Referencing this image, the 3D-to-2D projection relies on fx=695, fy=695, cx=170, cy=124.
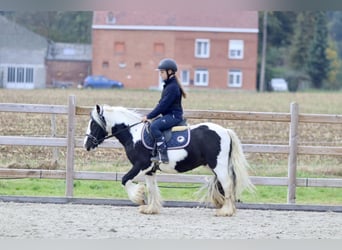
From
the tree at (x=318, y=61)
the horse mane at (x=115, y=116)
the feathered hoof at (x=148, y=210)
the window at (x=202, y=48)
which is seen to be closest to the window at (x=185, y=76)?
the window at (x=202, y=48)

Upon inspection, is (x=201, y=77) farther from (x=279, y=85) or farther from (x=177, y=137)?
(x=177, y=137)

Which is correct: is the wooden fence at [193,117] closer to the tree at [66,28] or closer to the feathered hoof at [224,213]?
the feathered hoof at [224,213]

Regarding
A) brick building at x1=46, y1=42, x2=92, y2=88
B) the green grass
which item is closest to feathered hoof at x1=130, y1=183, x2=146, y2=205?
the green grass

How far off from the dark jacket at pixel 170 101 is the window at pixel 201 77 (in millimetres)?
41295

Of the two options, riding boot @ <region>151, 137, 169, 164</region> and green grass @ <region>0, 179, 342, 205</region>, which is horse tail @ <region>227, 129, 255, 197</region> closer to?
riding boot @ <region>151, 137, 169, 164</region>

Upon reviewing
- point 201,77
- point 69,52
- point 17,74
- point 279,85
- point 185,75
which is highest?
point 69,52

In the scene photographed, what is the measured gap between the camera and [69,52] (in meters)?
42.5

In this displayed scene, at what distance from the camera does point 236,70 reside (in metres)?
49.0

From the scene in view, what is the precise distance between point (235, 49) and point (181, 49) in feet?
12.3

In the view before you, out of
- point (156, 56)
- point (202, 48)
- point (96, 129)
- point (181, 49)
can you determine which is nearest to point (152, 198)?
point (96, 129)

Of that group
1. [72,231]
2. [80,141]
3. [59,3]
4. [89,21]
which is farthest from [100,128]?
[89,21]

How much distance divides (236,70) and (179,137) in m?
42.3

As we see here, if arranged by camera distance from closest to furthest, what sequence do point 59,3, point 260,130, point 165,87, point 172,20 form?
point 59,3 < point 165,87 < point 260,130 < point 172,20

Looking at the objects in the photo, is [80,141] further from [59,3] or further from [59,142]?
[59,3]
